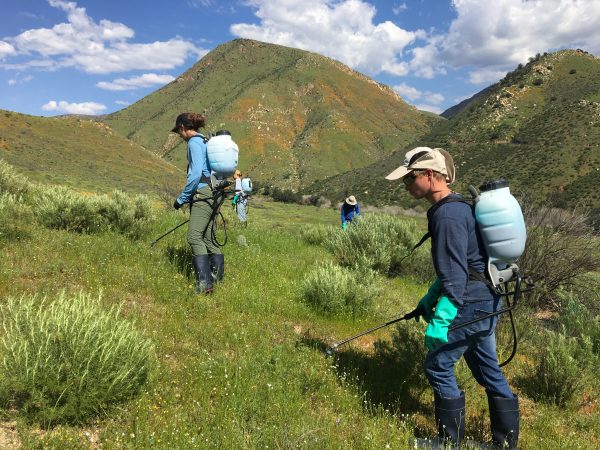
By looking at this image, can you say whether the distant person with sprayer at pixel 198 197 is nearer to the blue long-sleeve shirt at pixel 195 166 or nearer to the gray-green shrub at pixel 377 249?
the blue long-sleeve shirt at pixel 195 166

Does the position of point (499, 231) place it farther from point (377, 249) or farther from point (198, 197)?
point (377, 249)

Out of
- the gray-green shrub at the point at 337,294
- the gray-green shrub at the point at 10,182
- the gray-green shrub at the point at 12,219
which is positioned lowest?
the gray-green shrub at the point at 337,294

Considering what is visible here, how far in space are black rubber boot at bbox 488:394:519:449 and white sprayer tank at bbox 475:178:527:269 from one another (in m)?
1.02

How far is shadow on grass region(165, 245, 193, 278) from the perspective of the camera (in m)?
6.04

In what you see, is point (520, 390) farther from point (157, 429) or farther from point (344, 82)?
point (344, 82)

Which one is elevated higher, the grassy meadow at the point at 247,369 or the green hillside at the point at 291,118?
the green hillside at the point at 291,118

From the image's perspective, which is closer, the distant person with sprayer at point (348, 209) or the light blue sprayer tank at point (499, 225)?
the light blue sprayer tank at point (499, 225)

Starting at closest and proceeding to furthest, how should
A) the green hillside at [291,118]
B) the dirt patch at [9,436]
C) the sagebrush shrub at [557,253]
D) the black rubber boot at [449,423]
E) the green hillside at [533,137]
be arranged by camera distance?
the dirt patch at [9,436]
the black rubber boot at [449,423]
the sagebrush shrub at [557,253]
the green hillside at [533,137]
the green hillside at [291,118]

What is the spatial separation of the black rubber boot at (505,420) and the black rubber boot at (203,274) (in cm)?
362

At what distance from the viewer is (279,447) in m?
2.67

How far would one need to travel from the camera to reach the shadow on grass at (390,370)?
3658mm

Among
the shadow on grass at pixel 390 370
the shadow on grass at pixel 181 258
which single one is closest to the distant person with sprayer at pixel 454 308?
the shadow on grass at pixel 390 370

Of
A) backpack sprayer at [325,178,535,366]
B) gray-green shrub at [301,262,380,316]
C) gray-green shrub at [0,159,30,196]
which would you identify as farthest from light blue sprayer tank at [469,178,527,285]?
gray-green shrub at [0,159,30,196]

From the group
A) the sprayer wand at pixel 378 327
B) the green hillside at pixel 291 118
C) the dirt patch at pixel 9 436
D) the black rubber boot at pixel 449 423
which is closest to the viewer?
the dirt patch at pixel 9 436
